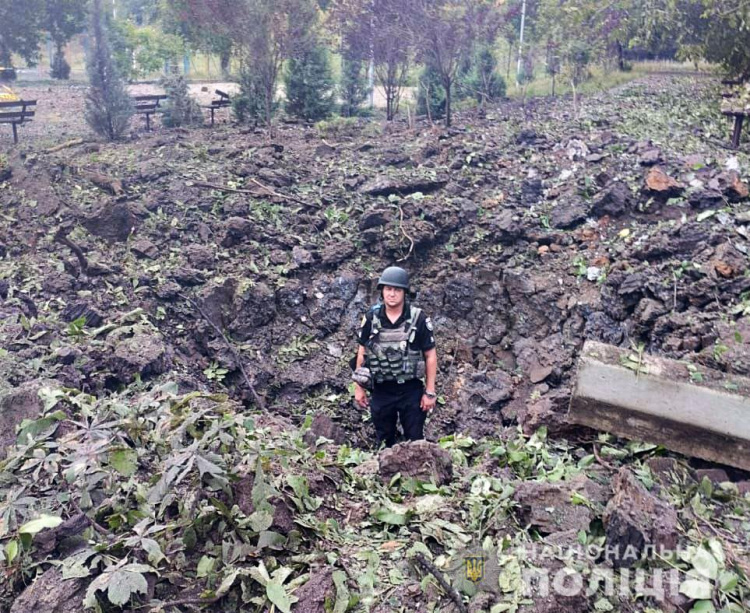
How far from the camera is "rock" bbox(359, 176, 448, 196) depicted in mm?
8258

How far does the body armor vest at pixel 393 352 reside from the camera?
4.58 meters

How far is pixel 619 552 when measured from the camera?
8.97ft

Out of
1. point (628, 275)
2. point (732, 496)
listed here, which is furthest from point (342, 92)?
point (732, 496)

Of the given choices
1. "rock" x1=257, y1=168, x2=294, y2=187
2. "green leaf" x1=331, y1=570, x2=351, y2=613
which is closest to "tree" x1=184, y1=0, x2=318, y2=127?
"rock" x1=257, y1=168, x2=294, y2=187

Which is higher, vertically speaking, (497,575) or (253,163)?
(253,163)

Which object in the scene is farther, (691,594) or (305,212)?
(305,212)

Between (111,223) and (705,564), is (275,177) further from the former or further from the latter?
(705,564)

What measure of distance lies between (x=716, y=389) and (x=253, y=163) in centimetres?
703

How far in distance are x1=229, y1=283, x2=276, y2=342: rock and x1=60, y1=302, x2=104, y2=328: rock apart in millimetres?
1325

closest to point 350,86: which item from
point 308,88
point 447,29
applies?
point 308,88

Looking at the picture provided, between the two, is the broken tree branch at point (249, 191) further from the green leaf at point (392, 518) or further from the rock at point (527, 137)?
the green leaf at point (392, 518)

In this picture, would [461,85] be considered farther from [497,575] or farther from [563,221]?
[497,575]

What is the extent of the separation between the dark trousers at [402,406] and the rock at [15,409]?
7.40 feet

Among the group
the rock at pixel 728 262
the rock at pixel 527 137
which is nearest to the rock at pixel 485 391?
the rock at pixel 728 262
